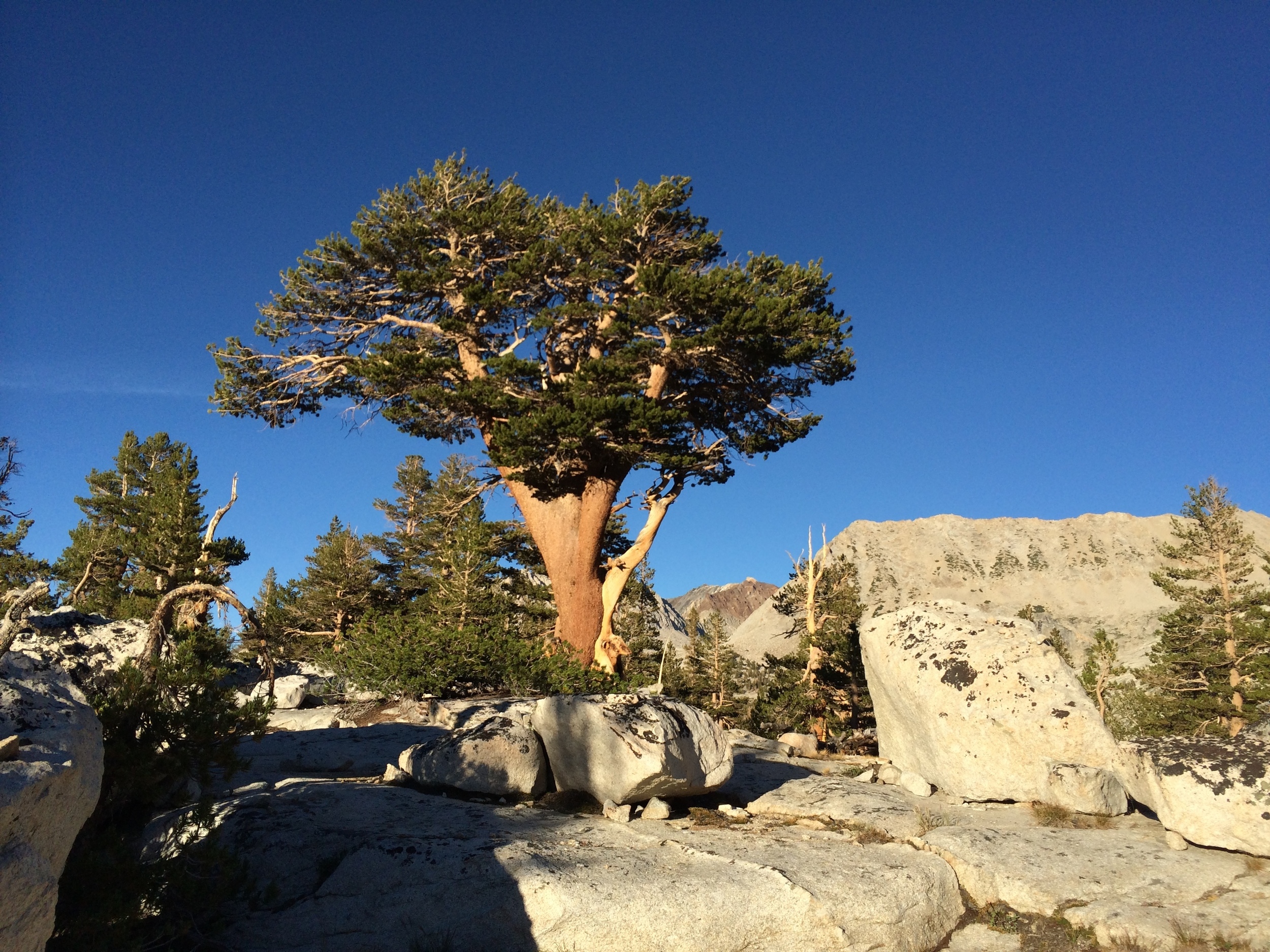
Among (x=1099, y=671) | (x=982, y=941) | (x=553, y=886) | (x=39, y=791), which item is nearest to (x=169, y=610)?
(x=39, y=791)

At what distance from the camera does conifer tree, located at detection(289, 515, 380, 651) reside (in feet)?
115

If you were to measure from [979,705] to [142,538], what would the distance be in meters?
29.3

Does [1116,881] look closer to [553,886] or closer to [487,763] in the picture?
[553,886]

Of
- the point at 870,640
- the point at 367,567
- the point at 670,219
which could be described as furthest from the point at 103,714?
the point at 367,567

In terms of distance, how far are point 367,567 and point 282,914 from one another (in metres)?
30.7

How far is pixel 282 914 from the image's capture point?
6922 mm

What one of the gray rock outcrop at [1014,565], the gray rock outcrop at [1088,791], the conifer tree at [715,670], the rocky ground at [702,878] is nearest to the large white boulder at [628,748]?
the rocky ground at [702,878]

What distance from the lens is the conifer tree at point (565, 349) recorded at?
20281 millimetres

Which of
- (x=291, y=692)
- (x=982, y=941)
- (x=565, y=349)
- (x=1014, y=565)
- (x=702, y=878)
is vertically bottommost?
(x=982, y=941)

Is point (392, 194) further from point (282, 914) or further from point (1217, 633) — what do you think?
point (1217, 633)

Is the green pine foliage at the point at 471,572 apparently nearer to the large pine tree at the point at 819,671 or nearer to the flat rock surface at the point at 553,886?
the large pine tree at the point at 819,671

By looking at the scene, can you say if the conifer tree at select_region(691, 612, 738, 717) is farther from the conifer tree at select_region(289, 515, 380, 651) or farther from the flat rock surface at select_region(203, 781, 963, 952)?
the flat rock surface at select_region(203, 781, 963, 952)

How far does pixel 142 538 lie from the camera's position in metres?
28.0

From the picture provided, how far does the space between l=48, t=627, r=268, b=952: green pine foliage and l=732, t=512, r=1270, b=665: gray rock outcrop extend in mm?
Answer: 85235
